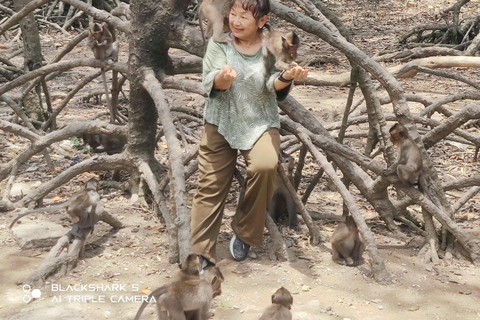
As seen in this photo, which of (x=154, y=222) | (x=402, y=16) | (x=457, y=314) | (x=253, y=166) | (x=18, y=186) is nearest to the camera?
(x=457, y=314)

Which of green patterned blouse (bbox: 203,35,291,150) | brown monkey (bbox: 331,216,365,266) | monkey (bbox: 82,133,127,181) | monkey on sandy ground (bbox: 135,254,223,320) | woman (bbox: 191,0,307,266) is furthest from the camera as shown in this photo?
monkey (bbox: 82,133,127,181)

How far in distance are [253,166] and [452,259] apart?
1.59m

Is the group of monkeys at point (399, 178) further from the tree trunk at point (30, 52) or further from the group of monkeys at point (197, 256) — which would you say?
the tree trunk at point (30, 52)

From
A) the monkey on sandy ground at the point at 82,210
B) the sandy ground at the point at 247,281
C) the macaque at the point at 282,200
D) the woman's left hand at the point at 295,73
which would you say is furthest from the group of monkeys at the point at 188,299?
the macaque at the point at 282,200

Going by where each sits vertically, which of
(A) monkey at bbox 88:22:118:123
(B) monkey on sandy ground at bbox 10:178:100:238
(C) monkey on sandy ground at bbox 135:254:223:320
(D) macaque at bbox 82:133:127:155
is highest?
(A) monkey at bbox 88:22:118:123

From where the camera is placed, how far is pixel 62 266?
4184 millimetres

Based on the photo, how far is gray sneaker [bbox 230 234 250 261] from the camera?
4441 mm

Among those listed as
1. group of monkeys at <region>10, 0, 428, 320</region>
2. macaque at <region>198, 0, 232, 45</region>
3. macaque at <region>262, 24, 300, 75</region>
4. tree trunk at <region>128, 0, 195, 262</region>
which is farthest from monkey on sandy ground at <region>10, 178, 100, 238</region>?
macaque at <region>262, 24, 300, 75</region>

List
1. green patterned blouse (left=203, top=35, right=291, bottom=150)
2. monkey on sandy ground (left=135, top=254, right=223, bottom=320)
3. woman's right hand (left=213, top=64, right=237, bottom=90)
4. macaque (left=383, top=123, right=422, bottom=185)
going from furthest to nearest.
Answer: macaque (left=383, top=123, right=422, bottom=185)
green patterned blouse (left=203, top=35, right=291, bottom=150)
woman's right hand (left=213, top=64, right=237, bottom=90)
monkey on sandy ground (left=135, top=254, right=223, bottom=320)

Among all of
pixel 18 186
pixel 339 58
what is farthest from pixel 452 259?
pixel 339 58

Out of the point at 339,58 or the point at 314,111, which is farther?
the point at 339,58

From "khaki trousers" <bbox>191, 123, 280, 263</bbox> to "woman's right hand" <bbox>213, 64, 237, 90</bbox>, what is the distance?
1.44 feet

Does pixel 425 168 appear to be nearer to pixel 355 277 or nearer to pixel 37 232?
pixel 355 277

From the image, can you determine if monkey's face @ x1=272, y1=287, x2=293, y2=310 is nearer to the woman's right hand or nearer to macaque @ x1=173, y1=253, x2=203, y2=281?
macaque @ x1=173, y1=253, x2=203, y2=281
